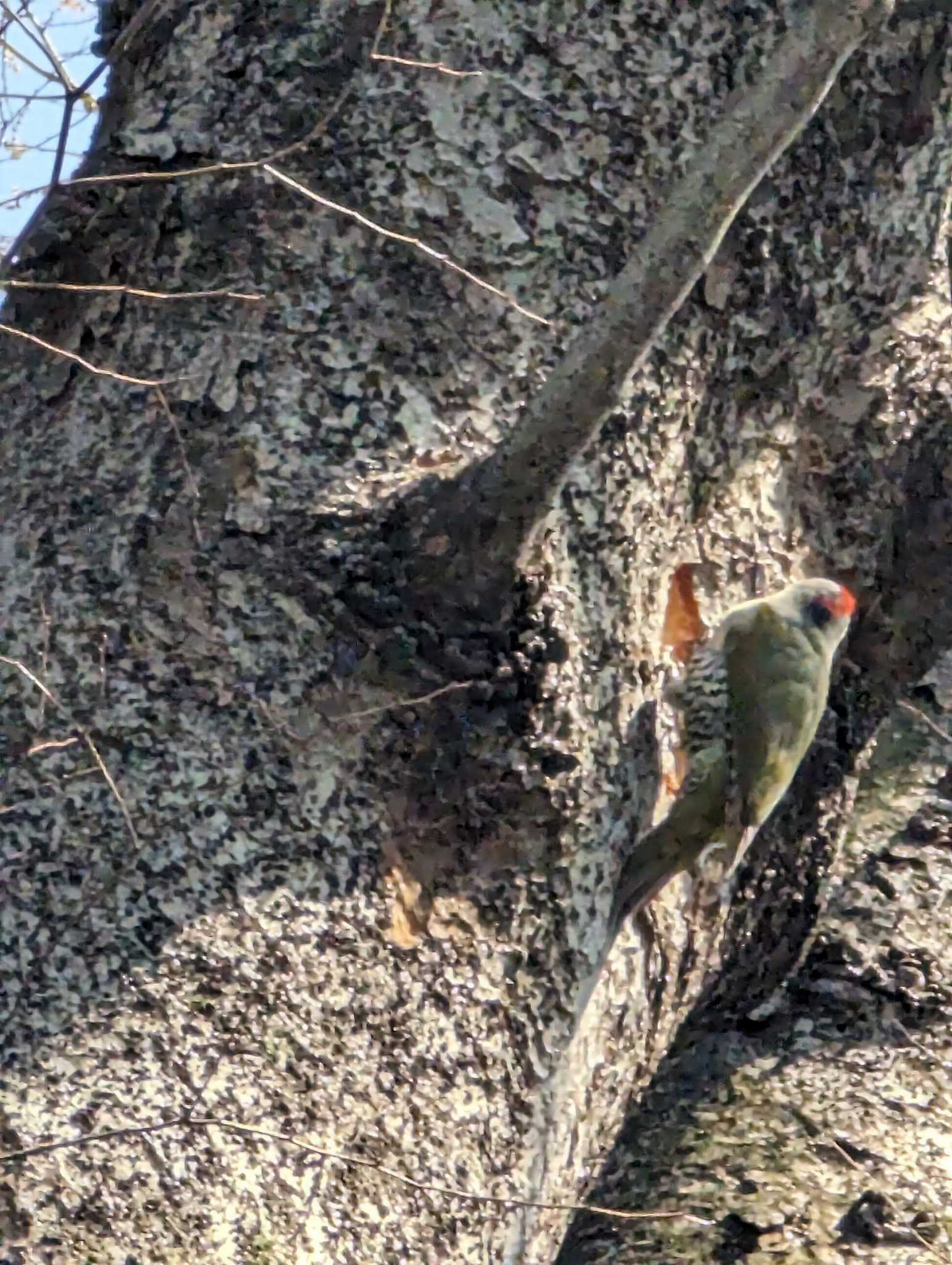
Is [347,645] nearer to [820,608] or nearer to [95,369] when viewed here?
[95,369]

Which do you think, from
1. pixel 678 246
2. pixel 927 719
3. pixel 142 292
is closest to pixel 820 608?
pixel 927 719

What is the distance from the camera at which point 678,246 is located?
1706mm

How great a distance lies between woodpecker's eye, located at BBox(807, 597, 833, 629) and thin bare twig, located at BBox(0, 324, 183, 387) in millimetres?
1201

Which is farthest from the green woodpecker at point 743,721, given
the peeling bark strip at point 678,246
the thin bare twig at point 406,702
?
the peeling bark strip at point 678,246

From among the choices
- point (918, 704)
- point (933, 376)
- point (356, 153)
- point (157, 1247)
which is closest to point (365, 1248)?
point (157, 1247)

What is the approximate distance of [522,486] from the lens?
5.78 feet

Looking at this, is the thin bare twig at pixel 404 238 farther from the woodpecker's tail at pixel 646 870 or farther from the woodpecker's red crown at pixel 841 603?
the woodpecker's red crown at pixel 841 603

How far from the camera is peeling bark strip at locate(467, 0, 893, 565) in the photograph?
1688mm

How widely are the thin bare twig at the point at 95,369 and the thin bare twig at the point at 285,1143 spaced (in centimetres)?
89

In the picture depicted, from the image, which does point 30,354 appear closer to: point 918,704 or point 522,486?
A: point 522,486

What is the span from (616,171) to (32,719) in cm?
107

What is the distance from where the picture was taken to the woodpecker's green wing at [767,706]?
2459mm

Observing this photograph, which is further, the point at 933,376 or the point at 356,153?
the point at 933,376

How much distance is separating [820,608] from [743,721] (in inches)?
12.5
